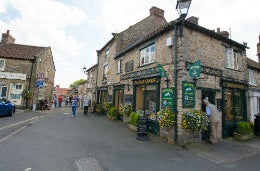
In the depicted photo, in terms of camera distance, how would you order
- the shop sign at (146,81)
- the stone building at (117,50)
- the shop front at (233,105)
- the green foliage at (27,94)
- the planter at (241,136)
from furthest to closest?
the green foliage at (27,94), the stone building at (117,50), the shop front at (233,105), the shop sign at (146,81), the planter at (241,136)

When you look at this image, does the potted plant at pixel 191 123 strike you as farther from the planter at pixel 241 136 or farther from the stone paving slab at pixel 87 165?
the stone paving slab at pixel 87 165

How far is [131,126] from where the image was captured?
34.2 ft

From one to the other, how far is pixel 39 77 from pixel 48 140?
1352 centimetres

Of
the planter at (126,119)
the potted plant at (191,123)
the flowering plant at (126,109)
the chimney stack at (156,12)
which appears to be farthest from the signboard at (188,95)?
the chimney stack at (156,12)

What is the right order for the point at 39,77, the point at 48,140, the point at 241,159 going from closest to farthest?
the point at 241,159 → the point at 48,140 → the point at 39,77

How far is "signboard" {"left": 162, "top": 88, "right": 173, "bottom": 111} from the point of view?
8.27 m

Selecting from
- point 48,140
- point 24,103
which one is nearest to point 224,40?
point 48,140

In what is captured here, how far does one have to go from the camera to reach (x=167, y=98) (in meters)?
8.47

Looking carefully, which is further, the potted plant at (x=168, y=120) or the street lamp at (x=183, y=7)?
the potted plant at (x=168, y=120)

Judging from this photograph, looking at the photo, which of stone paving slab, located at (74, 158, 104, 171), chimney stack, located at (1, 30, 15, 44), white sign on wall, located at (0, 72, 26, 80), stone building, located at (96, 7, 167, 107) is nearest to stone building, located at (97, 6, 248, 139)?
stone building, located at (96, 7, 167, 107)

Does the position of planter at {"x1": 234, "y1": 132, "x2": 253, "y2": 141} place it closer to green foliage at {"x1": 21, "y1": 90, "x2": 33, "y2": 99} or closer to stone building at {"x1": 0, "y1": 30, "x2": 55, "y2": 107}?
stone building at {"x1": 0, "y1": 30, "x2": 55, "y2": 107}

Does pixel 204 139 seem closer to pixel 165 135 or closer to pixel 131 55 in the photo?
pixel 165 135

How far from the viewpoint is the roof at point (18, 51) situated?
19.2 metres

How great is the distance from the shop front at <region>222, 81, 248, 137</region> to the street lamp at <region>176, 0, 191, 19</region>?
5.46 m
